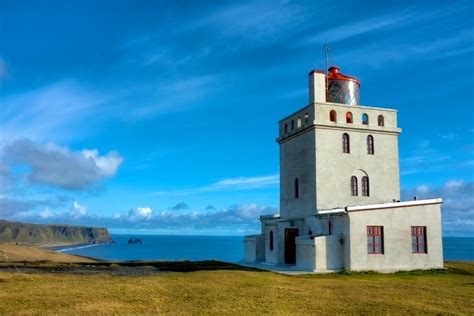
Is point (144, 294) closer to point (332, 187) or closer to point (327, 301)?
point (327, 301)

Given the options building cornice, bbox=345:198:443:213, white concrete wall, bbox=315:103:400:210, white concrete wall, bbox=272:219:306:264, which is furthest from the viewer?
white concrete wall, bbox=272:219:306:264

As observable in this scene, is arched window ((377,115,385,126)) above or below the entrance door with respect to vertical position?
above

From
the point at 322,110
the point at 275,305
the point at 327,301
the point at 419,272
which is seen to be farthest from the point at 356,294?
the point at 322,110

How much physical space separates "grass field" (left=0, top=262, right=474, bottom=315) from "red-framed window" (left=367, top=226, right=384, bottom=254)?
2899mm

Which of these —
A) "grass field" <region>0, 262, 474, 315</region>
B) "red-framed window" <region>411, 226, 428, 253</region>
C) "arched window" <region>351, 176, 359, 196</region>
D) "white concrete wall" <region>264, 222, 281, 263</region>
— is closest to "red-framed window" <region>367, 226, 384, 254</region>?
"red-framed window" <region>411, 226, 428, 253</region>

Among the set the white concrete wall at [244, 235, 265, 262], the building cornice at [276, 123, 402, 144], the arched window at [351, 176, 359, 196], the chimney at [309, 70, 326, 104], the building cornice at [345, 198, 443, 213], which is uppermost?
the chimney at [309, 70, 326, 104]

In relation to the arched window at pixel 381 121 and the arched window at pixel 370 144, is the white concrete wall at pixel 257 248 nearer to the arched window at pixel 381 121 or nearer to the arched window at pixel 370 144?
the arched window at pixel 370 144

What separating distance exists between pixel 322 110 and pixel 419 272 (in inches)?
395

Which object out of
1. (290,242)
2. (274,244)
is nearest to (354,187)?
(290,242)

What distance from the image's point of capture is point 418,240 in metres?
25.3

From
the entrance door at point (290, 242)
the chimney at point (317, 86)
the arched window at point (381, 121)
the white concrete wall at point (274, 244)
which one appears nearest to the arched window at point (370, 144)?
the arched window at point (381, 121)

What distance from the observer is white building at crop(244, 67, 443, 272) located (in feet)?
79.2

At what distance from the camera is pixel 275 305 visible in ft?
45.4

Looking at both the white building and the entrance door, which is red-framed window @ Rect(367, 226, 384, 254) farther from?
the entrance door
